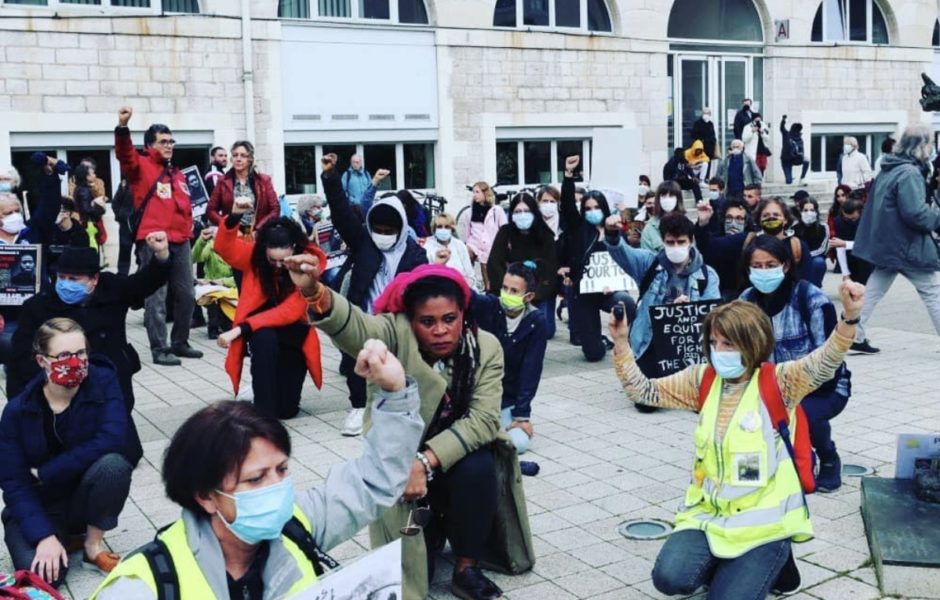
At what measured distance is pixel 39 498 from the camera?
499 centimetres

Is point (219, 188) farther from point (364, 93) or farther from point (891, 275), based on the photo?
point (364, 93)

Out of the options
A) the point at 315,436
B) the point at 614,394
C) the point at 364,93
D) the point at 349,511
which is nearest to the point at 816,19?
the point at 364,93

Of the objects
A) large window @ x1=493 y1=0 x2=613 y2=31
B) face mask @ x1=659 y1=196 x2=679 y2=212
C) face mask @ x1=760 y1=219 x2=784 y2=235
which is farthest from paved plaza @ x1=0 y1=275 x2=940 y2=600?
large window @ x1=493 y1=0 x2=613 y2=31

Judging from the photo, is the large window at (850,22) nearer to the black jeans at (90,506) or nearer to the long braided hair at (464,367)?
the long braided hair at (464,367)

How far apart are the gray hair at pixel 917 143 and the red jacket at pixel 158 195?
250 inches

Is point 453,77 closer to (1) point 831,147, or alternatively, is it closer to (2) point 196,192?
(2) point 196,192

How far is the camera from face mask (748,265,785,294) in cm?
578

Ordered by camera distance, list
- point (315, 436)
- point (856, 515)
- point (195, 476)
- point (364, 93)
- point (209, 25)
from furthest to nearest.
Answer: point (364, 93) → point (209, 25) → point (315, 436) → point (856, 515) → point (195, 476)

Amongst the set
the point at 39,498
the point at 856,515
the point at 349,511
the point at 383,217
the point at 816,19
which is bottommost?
the point at 856,515

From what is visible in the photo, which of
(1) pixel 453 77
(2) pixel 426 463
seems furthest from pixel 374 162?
(2) pixel 426 463

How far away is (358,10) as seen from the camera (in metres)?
20.5

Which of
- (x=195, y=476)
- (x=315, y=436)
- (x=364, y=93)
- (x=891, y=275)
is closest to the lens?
(x=195, y=476)

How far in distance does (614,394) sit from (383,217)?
243 cm

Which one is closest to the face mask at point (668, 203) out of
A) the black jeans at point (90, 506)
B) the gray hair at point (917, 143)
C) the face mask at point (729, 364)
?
the gray hair at point (917, 143)
